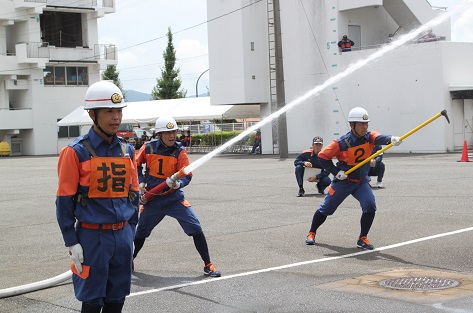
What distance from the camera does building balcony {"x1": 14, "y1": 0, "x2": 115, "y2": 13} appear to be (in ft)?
191

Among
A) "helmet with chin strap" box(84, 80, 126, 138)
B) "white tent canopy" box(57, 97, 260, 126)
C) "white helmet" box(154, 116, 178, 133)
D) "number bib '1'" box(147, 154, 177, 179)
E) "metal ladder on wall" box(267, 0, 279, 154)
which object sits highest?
"metal ladder on wall" box(267, 0, 279, 154)

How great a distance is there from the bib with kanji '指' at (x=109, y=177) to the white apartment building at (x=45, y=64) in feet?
181

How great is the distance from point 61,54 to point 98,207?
58.1 m

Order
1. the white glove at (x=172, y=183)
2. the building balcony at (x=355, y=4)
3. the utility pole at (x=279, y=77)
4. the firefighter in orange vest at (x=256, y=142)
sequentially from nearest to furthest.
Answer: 1. the white glove at (x=172, y=183)
2. the utility pole at (x=279, y=77)
3. the building balcony at (x=355, y=4)
4. the firefighter in orange vest at (x=256, y=142)

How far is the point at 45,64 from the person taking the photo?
60219 mm

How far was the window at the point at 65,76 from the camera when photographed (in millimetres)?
61531

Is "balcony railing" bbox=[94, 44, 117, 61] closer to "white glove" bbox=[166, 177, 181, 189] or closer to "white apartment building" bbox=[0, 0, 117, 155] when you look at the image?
"white apartment building" bbox=[0, 0, 117, 155]

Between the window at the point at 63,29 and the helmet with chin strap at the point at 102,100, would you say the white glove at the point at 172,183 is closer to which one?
the helmet with chin strap at the point at 102,100

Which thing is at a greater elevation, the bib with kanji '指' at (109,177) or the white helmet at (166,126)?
the white helmet at (166,126)

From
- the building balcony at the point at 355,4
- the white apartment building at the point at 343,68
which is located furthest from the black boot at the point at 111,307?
the building balcony at the point at 355,4

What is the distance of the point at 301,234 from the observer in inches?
479

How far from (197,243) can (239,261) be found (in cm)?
102

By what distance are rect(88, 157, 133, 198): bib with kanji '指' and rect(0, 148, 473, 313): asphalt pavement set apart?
2.26 m

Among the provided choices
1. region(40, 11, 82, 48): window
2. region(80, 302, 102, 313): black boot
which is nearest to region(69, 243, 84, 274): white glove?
region(80, 302, 102, 313): black boot
